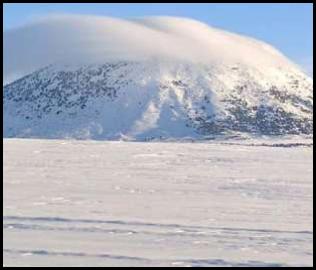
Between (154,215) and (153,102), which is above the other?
(153,102)

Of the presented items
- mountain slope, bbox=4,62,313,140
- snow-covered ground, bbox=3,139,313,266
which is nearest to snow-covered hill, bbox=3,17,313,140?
mountain slope, bbox=4,62,313,140

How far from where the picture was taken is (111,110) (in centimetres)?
15338

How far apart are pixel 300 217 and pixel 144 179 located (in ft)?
20.7

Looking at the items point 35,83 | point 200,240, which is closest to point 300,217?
point 200,240

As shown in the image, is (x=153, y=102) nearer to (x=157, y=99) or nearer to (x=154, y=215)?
(x=157, y=99)

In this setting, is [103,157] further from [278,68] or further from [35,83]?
[278,68]

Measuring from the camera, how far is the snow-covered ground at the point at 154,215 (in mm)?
8219

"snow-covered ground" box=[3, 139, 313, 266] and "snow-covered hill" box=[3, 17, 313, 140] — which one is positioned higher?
"snow-covered hill" box=[3, 17, 313, 140]

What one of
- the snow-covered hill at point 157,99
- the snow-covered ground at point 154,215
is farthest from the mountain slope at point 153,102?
the snow-covered ground at point 154,215

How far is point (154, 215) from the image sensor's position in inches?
439

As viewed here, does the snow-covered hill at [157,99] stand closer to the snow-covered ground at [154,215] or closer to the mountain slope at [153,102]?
the mountain slope at [153,102]

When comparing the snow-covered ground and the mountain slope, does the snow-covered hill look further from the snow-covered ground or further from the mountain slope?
the snow-covered ground

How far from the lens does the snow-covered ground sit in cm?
822

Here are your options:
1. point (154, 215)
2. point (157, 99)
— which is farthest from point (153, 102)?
point (154, 215)
